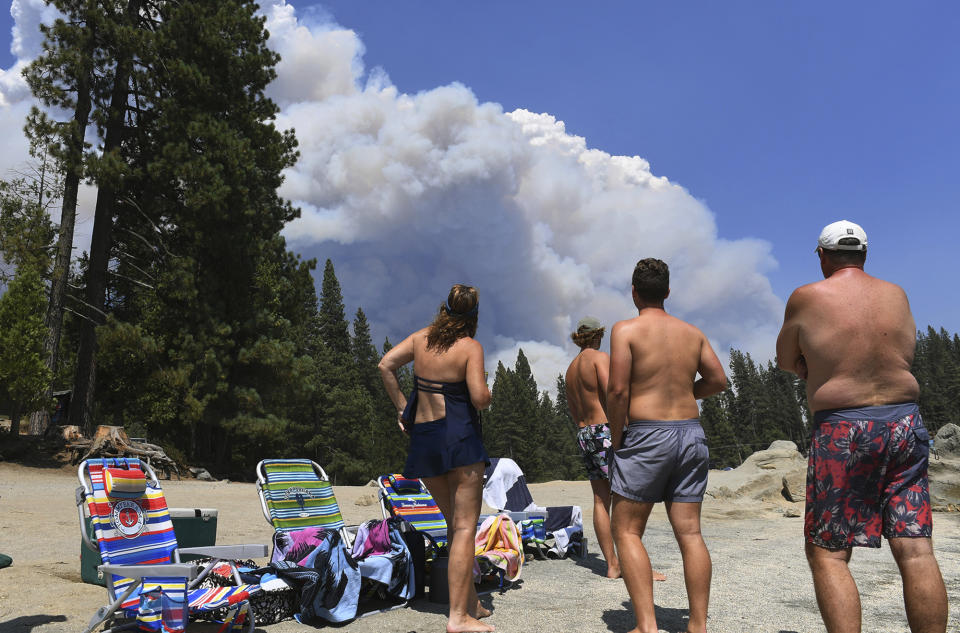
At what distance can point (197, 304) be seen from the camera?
19.9 m

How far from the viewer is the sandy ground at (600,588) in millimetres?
3844

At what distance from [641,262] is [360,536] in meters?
2.65

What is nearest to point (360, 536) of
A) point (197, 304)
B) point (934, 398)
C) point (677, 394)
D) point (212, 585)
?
point (212, 585)

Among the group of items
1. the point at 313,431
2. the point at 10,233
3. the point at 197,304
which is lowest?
the point at 313,431

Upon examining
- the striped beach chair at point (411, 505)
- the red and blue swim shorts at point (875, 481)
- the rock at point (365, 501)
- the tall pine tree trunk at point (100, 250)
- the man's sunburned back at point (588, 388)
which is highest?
the tall pine tree trunk at point (100, 250)

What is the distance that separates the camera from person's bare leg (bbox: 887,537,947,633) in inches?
98.0

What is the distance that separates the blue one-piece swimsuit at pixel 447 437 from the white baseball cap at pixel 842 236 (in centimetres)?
192

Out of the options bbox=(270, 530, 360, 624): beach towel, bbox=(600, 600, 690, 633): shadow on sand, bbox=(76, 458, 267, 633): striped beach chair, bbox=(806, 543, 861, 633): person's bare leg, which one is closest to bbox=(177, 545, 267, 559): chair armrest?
bbox=(76, 458, 267, 633): striped beach chair

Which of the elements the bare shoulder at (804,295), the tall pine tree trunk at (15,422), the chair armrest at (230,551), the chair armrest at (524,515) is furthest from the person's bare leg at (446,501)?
the tall pine tree trunk at (15,422)

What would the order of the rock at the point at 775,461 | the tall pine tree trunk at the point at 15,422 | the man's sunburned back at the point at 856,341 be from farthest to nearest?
the tall pine tree trunk at the point at 15,422 → the rock at the point at 775,461 → the man's sunburned back at the point at 856,341

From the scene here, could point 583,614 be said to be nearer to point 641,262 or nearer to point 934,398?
point 641,262

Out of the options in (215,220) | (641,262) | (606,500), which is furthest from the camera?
(215,220)

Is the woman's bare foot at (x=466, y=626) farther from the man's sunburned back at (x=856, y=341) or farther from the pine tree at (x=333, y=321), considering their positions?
the pine tree at (x=333, y=321)

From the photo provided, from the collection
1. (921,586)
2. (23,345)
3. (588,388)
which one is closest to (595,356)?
(588,388)
